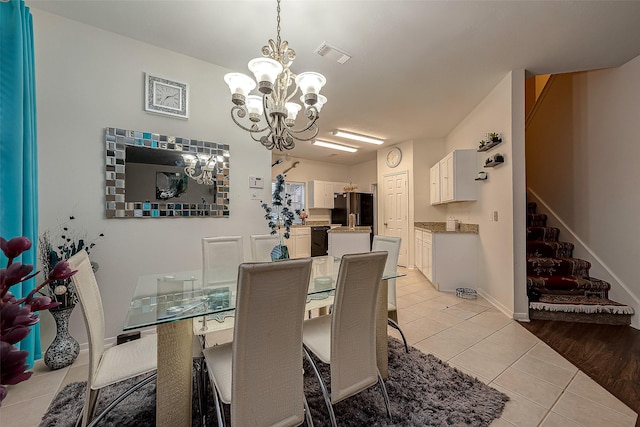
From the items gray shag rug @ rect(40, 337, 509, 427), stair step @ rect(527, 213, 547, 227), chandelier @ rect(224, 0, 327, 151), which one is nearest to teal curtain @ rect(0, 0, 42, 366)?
gray shag rug @ rect(40, 337, 509, 427)

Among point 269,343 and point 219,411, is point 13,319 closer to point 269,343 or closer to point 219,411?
point 269,343

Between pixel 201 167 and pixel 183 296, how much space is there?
1561mm

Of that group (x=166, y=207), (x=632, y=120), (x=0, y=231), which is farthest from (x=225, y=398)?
(x=632, y=120)

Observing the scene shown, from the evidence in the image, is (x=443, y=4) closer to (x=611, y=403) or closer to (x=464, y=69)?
(x=464, y=69)

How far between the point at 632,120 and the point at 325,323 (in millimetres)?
3660

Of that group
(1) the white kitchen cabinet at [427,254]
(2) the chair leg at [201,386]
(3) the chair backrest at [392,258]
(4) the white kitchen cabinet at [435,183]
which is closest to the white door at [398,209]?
(4) the white kitchen cabinet at [435,183]

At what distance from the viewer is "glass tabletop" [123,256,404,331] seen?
126cm

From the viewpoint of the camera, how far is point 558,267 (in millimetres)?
3287

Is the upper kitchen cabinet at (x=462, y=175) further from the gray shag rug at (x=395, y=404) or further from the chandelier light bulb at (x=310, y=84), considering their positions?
the chandelier light bulb at (x=310, y=84)

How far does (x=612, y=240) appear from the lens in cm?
290

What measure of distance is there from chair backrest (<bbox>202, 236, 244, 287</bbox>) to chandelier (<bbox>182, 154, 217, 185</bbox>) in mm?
704

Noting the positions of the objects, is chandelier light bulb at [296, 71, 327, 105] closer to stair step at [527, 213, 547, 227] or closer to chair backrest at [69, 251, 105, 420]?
chair backrest at [69, 251, 105, 420]

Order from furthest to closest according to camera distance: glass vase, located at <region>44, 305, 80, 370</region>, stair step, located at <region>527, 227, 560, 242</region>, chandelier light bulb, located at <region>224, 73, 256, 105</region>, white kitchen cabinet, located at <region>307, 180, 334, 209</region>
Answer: white kitchen cabinet, located at <region>307, 180, 334, 209</region>, stair step, located at <region>527, 227, 560, 242</region>, glass vase, located at <region>44, 305, 80, 370</region>, chandelier light bulb, located at <region>224, 73, 256, 105</region>

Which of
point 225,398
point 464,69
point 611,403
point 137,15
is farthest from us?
point 464,69
